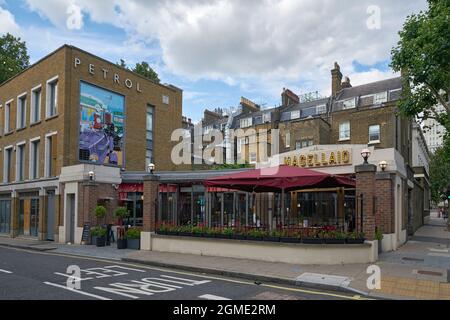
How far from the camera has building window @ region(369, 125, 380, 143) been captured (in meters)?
28.3

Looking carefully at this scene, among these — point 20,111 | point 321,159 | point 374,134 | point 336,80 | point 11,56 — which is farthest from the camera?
point 336,80

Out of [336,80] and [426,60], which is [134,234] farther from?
[336,80]

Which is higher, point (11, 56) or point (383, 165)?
point (11, 56)

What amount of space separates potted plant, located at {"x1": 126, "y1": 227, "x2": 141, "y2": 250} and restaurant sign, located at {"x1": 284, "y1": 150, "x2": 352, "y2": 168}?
9.27 meters

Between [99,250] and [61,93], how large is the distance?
10.3m

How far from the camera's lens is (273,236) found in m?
12.8

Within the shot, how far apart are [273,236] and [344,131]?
2028 cm

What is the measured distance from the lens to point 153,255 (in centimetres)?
1431

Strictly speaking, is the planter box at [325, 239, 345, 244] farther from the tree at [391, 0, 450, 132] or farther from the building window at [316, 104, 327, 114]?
the building window at [316, 104, 327, 114]

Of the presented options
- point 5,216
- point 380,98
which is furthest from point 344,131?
point 5,216

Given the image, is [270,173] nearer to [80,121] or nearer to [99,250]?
[99,250]

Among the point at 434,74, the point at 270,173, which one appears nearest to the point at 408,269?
the point at 270,173

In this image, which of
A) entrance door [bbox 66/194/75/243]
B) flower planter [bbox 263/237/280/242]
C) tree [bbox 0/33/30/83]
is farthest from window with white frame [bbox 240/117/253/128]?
flower planter [bbox 263/237/280/242]

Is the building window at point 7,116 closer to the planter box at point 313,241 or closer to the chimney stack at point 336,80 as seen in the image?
the planter box at point 313,241
